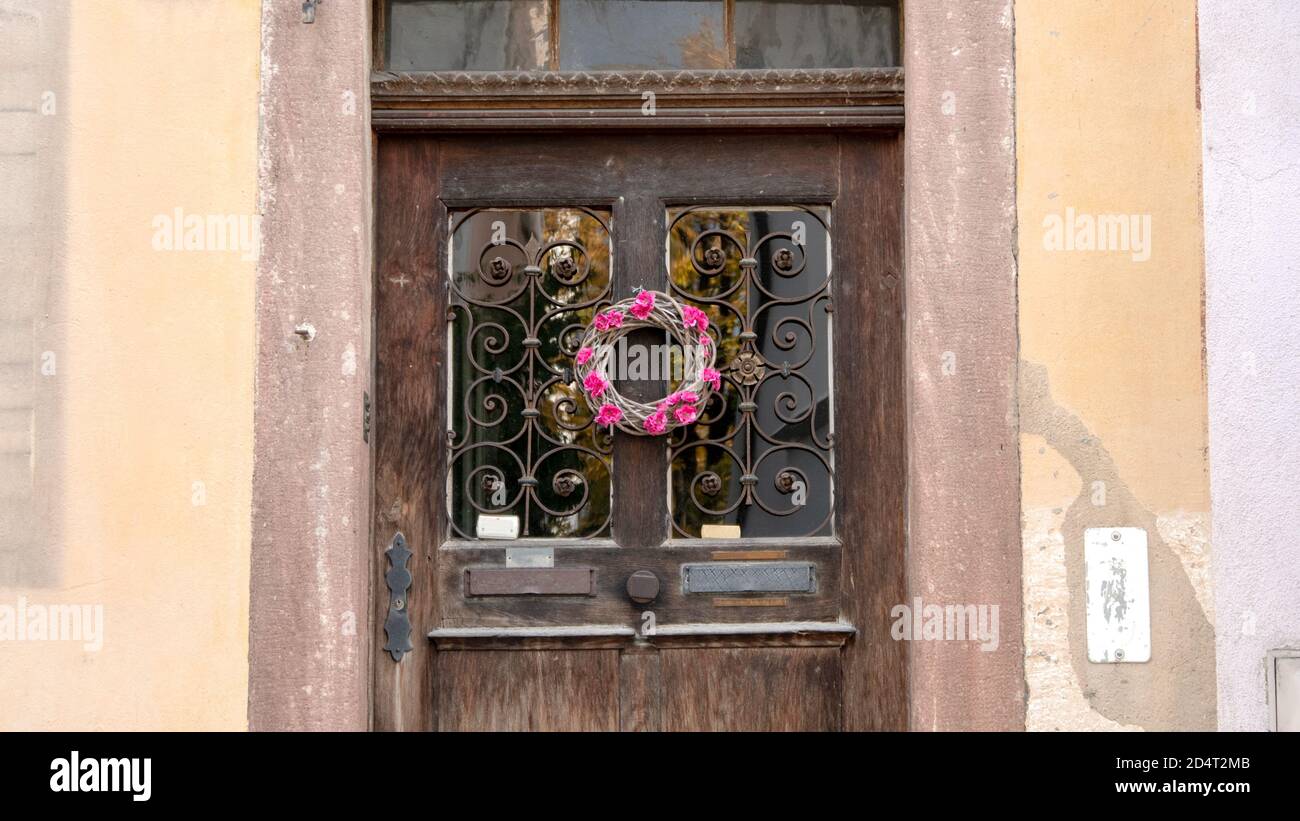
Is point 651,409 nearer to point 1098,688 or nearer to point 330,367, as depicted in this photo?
point 330,367

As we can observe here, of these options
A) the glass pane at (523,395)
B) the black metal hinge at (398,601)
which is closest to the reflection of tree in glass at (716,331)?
the glass pane at (523,395)

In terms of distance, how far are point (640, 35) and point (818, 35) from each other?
55 cm

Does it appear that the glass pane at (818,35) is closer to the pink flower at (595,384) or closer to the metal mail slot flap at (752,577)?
the pink flower at (595,384)

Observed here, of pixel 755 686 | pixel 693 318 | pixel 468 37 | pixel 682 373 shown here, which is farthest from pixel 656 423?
pixel 468 37

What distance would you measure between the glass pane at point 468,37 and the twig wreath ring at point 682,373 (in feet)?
2.66

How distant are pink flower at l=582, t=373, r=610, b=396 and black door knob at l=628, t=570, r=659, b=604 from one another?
56 centimetres

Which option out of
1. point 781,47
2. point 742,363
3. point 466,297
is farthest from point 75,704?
point 781,47

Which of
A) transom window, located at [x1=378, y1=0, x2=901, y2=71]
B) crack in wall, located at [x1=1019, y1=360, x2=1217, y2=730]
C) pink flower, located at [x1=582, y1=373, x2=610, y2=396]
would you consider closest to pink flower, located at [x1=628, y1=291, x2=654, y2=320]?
pink flower, located at [x1=582, y1=373, x2=610, y2=396]

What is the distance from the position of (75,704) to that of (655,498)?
1.74 meters

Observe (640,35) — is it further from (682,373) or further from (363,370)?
(363,370)

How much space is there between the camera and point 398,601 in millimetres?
3404

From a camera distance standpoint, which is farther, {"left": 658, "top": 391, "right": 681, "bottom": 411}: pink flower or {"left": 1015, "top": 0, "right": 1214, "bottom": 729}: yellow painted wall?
{"left": 658, "top": 391, "right": 681, "bottom": 411}: pink flower

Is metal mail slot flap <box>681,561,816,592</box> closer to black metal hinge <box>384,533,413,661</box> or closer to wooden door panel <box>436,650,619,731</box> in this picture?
wooden door panel <box>436,650,619,731</box>

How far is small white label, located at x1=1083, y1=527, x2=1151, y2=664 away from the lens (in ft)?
10.5
